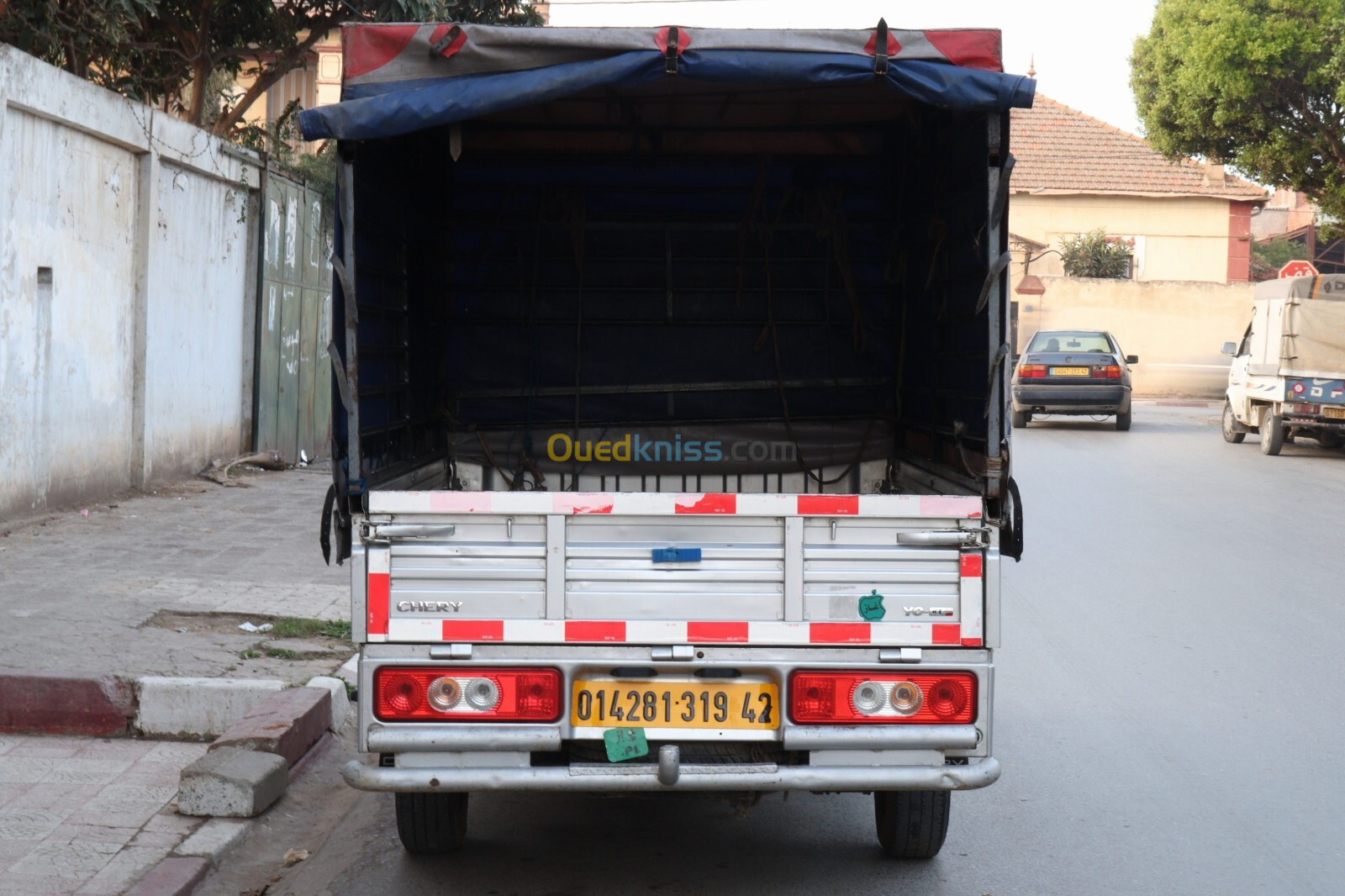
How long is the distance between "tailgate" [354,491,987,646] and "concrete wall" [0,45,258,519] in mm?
6785

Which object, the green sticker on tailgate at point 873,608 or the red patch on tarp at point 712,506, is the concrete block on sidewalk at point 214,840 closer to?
the red patch on tarp at point 712,506

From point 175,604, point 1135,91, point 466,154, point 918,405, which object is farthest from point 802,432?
point 1135,91

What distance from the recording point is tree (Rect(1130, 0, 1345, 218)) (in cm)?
2312

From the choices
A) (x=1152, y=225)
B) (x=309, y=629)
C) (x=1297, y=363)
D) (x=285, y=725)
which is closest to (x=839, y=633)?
(x=285, y=725)

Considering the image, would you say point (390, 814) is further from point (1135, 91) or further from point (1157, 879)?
point (1135, 91)

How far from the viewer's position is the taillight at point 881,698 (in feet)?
12.6

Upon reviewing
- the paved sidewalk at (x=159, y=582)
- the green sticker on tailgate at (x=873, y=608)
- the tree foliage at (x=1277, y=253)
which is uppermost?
the tree foliage at (x=1277, y=253)

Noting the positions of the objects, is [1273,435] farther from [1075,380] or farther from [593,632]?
[593,632]

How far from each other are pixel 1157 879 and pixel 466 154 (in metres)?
4.33

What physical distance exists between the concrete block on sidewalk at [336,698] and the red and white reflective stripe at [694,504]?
7.59ft

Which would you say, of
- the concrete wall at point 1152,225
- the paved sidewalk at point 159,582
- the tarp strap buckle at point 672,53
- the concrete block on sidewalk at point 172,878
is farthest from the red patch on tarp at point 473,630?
the concrete wall at point 1152,225

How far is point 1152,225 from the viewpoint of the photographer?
39.4 m

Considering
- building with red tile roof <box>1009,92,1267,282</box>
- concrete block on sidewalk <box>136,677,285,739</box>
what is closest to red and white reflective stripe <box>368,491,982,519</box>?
concrete block on sidewalk <box>136,677,285,739</box>

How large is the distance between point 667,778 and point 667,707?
20cm
